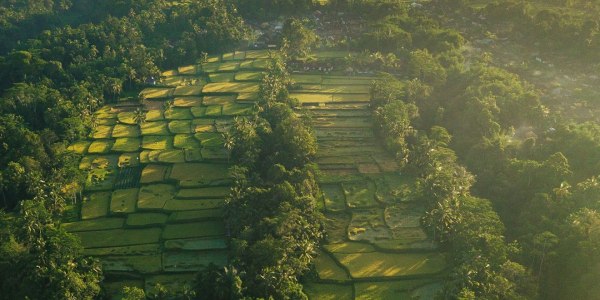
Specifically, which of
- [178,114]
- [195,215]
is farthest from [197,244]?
[178,114]

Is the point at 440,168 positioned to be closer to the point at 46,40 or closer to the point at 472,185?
the point at 472,185

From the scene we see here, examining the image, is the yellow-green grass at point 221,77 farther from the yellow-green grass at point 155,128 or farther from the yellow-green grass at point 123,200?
the yellow-green grass at point 123,200

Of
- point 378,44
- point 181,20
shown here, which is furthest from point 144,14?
point 378,44

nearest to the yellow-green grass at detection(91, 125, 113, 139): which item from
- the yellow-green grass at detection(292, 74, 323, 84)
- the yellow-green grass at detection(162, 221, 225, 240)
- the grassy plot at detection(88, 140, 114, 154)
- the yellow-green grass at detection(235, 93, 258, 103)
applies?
the grassy plot at detection(88, 140, 114, 154)

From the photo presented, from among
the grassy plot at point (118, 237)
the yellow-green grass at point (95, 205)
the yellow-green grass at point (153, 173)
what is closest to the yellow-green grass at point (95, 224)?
the grassy plot at point (118, 237)

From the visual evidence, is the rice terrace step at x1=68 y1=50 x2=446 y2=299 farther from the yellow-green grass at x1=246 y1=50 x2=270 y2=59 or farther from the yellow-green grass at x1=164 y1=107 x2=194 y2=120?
the yellow-green grass at x1=246 y1=50 x2=270 y2=59

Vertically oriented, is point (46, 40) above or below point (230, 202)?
above
